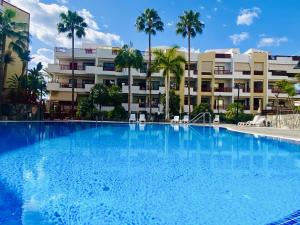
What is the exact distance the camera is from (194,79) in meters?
44.7

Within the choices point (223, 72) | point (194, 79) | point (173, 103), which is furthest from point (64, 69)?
point (223, 72)

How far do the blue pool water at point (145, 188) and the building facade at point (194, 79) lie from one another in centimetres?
2962

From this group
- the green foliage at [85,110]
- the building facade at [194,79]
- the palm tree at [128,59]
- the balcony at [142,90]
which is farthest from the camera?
the building facade at [194,79]

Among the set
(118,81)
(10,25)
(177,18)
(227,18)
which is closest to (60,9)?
(10,25)

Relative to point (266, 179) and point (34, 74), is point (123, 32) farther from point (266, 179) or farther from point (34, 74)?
point (266, 179)

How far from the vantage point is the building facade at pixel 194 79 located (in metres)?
41.6

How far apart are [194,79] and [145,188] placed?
3861 centimetres

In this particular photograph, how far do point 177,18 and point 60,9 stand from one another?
14660 millimetres

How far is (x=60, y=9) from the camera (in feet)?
125

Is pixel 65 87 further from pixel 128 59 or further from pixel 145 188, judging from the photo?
pixel 145 188

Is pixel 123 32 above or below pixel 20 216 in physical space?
above

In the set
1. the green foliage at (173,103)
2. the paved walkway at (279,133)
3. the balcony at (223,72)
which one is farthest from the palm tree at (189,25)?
the paved walkway at (279,133)

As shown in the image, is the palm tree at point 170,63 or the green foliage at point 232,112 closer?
the palm tree at point 170,63

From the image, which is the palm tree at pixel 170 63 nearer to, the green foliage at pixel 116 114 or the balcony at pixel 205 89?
the green foliage at pixel 116 114
